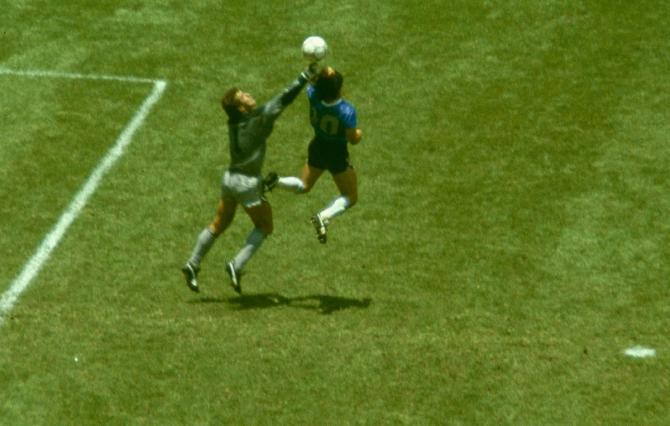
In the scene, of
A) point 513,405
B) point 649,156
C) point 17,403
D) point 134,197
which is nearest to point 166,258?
point 134,197

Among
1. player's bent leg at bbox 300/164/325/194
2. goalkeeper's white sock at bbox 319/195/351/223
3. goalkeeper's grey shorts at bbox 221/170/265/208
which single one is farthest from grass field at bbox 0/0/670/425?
goalkeeper's grey shorts at bbox 221/170/265/208

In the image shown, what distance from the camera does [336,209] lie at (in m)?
20.5

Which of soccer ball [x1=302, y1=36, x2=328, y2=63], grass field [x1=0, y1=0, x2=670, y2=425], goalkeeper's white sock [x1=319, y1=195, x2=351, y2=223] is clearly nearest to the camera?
grass field [x1=0, y1=0, x2=670, y2=425]

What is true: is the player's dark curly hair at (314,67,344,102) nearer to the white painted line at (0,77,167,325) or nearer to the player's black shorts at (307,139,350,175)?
the player's black shorts at (307,139,350,175)

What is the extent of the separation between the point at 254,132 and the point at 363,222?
2970 millimetres

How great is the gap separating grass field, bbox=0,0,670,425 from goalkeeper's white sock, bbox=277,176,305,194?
96cm

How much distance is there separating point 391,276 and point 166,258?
283cm

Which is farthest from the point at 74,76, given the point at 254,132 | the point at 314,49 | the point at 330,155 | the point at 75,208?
the point at 314,49

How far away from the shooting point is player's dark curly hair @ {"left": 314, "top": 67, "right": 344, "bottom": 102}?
19.5 m

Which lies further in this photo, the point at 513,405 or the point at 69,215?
the point at 69,215

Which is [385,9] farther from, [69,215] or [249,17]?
[69,215]

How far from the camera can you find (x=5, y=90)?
82.4ft

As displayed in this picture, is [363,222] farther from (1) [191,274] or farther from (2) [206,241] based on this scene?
(1) [191,274]

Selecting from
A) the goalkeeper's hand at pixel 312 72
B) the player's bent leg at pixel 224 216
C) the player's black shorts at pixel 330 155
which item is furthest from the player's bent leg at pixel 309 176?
the goalkeeper's hand at pixel 312 72
